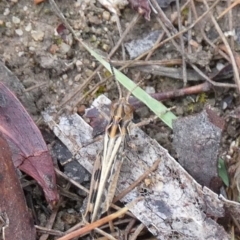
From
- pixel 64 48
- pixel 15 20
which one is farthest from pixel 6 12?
pixel 64 48

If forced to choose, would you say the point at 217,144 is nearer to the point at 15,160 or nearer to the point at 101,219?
the point at 101,219

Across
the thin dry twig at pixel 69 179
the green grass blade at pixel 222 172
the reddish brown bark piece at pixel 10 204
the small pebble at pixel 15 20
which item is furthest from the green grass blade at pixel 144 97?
the reddish brown bark piece at pixel 10 204

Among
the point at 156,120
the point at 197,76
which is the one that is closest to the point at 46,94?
the point at 156,120

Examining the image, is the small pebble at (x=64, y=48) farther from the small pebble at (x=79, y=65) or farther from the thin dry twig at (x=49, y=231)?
the thin dry twig at (x=49, y=231)

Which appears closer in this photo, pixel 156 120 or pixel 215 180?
pixel 215 180

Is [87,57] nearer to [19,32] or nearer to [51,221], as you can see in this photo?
[19,32]
